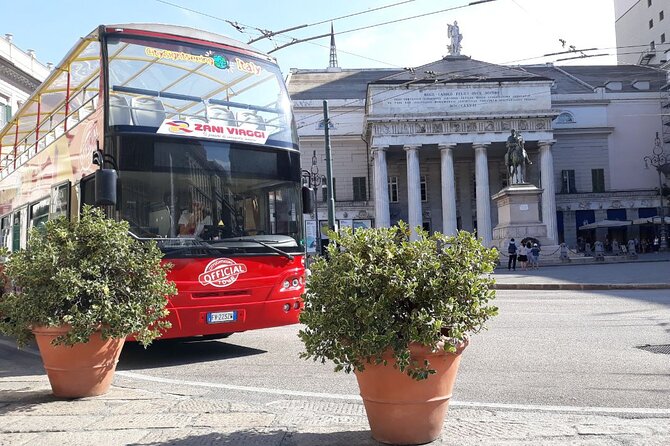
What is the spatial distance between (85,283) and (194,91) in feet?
12.5

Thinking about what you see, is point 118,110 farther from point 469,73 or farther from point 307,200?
point 469,73

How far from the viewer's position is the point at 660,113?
61.5 m

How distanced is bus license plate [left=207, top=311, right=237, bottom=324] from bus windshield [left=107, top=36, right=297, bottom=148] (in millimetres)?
2296

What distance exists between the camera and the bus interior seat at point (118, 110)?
7.77m

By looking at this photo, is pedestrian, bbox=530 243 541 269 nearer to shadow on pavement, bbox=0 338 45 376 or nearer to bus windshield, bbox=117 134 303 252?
bus windshield, bbox=117 134 303 252

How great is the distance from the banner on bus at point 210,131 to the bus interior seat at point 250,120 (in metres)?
0.05

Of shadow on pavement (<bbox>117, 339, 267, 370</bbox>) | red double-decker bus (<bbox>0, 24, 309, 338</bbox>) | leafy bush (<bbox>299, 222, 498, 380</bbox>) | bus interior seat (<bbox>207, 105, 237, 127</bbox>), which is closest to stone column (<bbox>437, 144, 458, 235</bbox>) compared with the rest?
shadow on pavement (<bbox>117, 339, 267, 370</bbox>)

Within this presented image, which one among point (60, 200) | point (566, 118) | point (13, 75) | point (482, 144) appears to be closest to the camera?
point (60, 200)

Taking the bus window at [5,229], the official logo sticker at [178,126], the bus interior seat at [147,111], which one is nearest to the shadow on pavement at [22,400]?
the bus interior seat at [147,111]

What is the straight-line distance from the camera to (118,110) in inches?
308

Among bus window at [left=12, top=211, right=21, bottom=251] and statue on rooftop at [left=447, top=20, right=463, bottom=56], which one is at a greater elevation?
statue on rooftop at [left=447, top=20, right=463, bottom=56]

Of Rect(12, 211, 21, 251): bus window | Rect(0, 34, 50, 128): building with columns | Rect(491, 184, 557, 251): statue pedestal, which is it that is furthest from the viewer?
Rect(0, 34, 50, 128): building with columns

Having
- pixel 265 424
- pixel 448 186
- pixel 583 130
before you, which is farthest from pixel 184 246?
pixel 583 130

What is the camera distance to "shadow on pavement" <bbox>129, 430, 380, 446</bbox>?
4230mm
